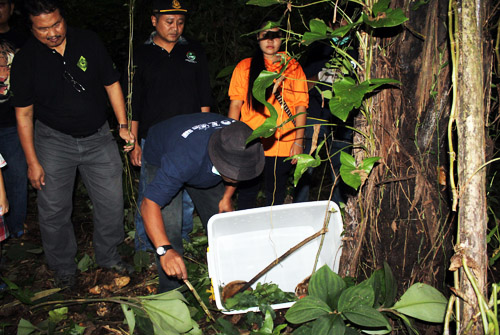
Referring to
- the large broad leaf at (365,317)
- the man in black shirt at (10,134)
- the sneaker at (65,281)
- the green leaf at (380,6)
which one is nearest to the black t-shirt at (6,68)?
the man in black shirt at (10,134)

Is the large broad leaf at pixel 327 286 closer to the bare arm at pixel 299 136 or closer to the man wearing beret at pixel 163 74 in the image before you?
the bare arm at pixel 299 136

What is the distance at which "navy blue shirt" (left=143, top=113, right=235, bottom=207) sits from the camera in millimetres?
2199

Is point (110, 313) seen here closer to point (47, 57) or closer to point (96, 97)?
point (96, 97)

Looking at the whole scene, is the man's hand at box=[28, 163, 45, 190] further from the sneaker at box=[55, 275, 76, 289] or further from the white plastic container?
the white plastic container

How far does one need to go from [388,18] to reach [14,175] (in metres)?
2.96

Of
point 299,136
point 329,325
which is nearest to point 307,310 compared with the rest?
point 329,325

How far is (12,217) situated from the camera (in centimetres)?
345

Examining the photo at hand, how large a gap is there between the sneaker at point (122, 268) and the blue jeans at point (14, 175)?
94cm

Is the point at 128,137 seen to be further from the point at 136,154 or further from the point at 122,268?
the point at 122,268

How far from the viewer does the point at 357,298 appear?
179cm

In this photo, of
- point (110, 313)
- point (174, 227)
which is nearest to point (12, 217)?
point (110, 313)

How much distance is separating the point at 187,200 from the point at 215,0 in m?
2.74

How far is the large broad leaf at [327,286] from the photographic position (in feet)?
6.19

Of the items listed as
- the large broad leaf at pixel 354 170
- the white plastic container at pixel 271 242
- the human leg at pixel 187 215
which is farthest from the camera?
the human leg at pixel 187 215
